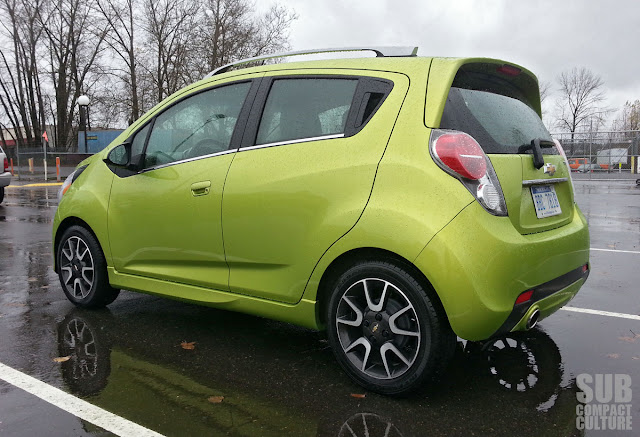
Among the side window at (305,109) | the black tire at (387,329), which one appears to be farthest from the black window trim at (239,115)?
the black tire at (387,329)

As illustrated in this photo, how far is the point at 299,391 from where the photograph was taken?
3.09 meters

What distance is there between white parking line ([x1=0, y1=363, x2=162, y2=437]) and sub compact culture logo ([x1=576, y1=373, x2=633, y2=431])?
2.02 metres

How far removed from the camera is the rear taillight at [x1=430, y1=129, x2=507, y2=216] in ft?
9.19

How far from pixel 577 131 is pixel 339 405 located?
27784 mm

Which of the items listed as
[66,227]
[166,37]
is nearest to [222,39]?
[166,37]

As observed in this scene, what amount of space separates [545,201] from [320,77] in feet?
4.76

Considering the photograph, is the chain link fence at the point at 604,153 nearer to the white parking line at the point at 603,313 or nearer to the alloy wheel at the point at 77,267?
the white parking line at the point at 603,313

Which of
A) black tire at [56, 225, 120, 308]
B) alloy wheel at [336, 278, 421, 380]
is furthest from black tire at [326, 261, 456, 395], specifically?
black tire at [56, 225, 120, 308]

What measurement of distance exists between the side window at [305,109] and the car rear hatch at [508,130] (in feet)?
1.69

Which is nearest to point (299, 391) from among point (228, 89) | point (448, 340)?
point (448, 340)

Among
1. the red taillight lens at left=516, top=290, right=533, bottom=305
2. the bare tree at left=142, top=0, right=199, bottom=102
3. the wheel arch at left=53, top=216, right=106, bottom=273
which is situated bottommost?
the red taillight lens at left=516, top=290, right=533, bottom=305

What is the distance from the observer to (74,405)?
2.92 m

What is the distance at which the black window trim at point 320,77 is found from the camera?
10.4ft

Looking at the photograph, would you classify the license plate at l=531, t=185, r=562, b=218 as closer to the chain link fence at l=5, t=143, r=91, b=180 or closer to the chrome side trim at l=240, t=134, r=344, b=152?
the chrome side trim at l=240, t=134, r=344, b=152
